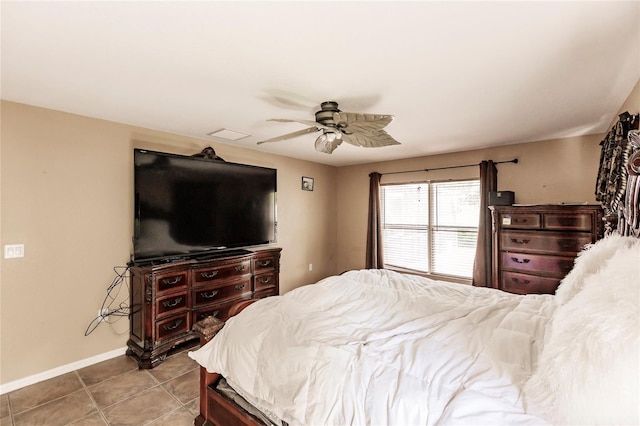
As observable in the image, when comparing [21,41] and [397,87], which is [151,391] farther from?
[397,87]

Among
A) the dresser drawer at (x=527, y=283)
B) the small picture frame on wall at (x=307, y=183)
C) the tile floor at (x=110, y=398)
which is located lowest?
the tile floor at (x=110, y=398)

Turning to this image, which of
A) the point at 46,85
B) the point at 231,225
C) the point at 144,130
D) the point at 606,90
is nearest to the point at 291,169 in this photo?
the point at 231,225

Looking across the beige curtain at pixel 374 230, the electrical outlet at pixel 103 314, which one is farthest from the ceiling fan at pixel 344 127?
the electrical outlet at pixel 103 314

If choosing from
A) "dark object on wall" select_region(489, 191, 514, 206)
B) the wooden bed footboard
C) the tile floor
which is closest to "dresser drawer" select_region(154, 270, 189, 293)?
the tile floor

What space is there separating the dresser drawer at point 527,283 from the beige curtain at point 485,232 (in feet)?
1.58

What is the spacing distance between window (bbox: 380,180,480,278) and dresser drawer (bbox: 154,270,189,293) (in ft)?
10.7

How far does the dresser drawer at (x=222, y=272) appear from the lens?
3.08m

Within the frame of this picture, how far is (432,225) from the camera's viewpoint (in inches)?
174

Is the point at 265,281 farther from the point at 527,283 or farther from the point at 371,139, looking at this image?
the point at 527,283

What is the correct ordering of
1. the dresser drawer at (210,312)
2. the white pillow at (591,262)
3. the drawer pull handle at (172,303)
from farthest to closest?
the dresser drawer at (210,312) → the drawer pull handle at (172,303) → the white pillow at (591,262)

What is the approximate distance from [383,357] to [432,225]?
351cm

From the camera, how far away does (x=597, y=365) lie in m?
0.81

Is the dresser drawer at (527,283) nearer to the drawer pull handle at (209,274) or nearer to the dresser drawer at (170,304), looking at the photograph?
the drawer pull handle at (209,274)

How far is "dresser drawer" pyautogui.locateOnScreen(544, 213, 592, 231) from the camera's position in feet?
9.22
